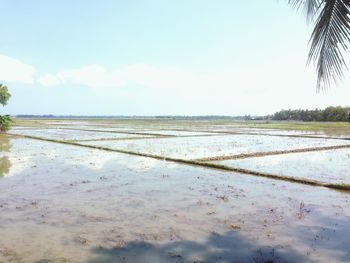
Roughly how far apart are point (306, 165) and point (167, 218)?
9553mm

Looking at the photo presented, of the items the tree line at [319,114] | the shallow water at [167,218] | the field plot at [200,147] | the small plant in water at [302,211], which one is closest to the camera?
the shallow water at [167,218]

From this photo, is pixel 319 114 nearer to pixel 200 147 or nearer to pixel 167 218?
pixel 200 147

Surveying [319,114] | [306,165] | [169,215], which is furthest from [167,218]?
[319,114]

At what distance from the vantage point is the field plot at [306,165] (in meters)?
12.5

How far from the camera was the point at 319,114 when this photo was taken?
8662cm

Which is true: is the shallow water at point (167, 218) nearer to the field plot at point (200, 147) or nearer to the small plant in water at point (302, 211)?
the small plant in water at point (302, 211)

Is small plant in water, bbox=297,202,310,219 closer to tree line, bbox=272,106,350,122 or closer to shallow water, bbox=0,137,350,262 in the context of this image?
shallow water, bbox=0,137,350,262

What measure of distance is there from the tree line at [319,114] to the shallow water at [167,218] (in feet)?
236

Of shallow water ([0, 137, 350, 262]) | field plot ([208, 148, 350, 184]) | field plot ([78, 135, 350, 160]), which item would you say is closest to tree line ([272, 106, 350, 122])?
field plot ([78, 135, 350, 160])

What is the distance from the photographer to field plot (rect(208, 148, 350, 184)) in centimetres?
1253

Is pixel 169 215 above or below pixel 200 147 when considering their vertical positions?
below

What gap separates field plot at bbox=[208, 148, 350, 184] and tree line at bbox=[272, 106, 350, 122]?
6255 centimetres

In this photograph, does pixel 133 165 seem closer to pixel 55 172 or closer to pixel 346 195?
pixel 55 172

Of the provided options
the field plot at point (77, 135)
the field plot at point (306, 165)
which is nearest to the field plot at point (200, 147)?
the field plot at point (306, 165)
